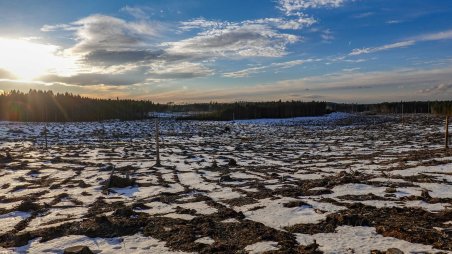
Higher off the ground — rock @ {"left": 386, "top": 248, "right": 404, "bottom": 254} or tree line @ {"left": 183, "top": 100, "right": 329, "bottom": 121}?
tree line @ {"left": 183, "top": 100, "right": 329, "bottom": 121}

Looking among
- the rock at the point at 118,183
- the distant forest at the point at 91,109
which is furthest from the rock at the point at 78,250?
the distant forest at the point at 91,109

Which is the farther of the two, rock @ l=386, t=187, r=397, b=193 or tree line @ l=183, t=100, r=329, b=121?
tree line @ l=183, t=100, r=329, b=121

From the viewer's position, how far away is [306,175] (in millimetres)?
18016

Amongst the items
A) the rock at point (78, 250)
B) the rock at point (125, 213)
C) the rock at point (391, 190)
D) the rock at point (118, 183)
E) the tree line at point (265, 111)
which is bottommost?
the rock at point (118, 183)

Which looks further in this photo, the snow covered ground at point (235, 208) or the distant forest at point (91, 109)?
the distant forest at point (91, 109)

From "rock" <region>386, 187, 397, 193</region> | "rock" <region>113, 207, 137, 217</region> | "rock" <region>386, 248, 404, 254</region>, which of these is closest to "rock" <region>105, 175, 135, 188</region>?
"rock" <region>113, 207, 137, 217</region>

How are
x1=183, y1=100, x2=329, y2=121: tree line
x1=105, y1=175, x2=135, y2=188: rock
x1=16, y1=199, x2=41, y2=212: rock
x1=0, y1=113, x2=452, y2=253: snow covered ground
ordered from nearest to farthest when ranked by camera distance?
x1=0, y1=113, x2=452, y2=253: snow covered ground, x1=16, y1=199, x2=41, y2=212: rock, x1=105, y1=175, x2=135, y2=188: rock, x1=183, y1=100, x2=329, y2=121: tree line

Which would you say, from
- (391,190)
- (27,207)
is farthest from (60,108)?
(391,190)

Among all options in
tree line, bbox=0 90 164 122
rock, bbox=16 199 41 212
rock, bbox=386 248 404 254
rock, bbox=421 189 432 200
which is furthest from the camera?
tree line, bbox=0 90 164 122

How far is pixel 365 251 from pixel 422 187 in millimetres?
7272

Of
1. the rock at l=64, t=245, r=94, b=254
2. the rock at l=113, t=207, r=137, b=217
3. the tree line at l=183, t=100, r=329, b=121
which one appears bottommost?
the rock at l=113, t=207, r=137, b=217

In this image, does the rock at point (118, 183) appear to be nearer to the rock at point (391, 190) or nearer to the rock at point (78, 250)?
the rock at point (78, 250)

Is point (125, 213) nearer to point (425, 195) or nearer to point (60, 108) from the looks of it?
point (425, 195)

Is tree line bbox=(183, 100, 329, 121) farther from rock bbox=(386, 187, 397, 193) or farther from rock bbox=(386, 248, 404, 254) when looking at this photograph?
rock bbox=(386, 248, 404, 254)
